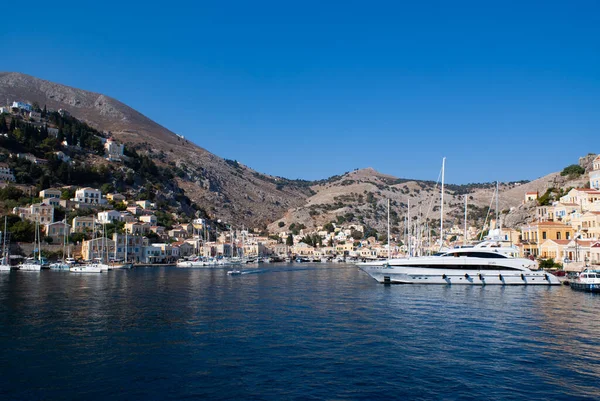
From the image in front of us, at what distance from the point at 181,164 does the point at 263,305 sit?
16490cm

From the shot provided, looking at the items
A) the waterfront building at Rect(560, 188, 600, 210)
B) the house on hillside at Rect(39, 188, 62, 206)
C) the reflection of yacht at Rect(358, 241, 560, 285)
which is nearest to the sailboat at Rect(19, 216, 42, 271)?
the house on hillside at Rect(39, 188, 62, 206)

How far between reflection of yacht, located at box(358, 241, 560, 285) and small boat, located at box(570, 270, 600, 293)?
133 inches

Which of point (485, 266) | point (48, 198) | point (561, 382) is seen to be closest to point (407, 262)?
point (485, 266)

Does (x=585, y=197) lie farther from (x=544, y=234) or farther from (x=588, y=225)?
(x=544, y=234)

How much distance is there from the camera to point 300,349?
20109 mm

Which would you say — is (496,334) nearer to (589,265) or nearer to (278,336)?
(278,336)

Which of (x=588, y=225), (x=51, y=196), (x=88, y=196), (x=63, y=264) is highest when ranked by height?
(x=88, y=196)

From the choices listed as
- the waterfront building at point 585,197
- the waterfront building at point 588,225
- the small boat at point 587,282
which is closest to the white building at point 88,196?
the waterfront building at point 585,197

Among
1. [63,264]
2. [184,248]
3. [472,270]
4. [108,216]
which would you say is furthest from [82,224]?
[472,270]

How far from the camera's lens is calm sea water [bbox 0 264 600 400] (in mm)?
15297

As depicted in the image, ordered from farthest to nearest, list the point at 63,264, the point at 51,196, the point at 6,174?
the point at 6,174 < the point at 51,196 < the point at 63,264

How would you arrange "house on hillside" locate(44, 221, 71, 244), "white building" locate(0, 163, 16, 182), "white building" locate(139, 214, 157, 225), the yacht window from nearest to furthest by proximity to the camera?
the yacht window → "house on hillside" locate(44, 221, 71, 244) → "white building" locate(0, 163, 16, 182) → "white building" locate(139, 214, 157, 225)

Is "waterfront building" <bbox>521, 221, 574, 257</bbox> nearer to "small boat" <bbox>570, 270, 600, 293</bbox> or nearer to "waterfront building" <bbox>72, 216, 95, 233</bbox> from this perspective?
"small boat" <bbox>570, 270, 600, 293</bbox>

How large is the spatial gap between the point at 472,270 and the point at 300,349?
29.4 meters
